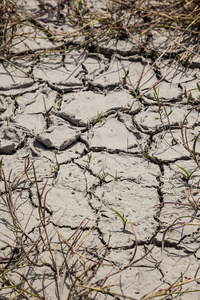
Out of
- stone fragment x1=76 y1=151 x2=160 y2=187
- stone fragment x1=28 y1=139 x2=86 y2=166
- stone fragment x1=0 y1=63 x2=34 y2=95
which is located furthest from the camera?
stone fragment x1=0 y1=63 x2=34 y2=95

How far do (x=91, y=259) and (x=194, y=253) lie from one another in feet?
1.56

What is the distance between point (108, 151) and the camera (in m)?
2.37

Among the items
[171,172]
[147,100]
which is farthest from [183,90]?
[171,172]

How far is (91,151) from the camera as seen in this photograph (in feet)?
7.80

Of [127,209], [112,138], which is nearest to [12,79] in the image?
[112,138]

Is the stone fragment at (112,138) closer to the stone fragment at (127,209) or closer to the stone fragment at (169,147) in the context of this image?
A: the stone fragment at (169,147)

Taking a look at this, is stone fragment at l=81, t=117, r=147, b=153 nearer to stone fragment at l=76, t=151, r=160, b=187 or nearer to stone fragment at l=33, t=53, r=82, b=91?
stone fragment at l=76, t=151, r=160, b=187

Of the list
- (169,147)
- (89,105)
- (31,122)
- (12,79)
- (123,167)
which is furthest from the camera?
(12,79)

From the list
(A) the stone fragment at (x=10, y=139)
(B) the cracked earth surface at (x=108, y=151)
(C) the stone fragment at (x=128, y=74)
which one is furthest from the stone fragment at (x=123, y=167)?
(C) the stone fragment at (x=128, y=74)

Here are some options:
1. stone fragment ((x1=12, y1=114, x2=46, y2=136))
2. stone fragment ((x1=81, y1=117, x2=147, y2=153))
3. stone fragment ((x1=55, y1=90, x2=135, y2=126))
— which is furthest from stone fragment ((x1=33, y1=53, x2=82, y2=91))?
stone fragment ((x1=81, y1=117, x2=147, y2=153))

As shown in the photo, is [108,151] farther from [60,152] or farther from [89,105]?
[89,105]

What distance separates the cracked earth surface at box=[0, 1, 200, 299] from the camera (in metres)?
1.89

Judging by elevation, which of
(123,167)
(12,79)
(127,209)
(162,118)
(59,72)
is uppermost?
(59,72)

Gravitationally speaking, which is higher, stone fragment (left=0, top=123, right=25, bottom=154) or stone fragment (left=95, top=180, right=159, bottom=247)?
stone fragment (left=0, top=123, right=25, bottom=154)
